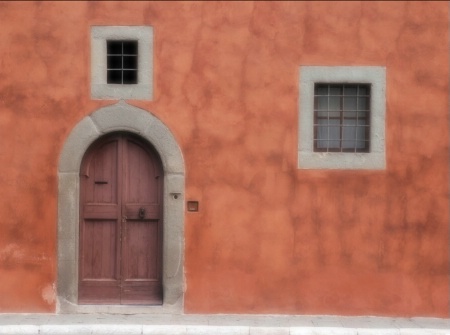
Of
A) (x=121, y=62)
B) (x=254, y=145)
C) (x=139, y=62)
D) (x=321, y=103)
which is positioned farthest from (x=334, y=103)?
(x=121, y=62)

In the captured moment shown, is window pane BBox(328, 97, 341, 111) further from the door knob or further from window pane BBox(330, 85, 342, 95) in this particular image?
the door knob

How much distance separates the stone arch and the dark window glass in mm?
359

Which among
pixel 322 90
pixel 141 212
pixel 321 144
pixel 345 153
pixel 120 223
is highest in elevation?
pixel 322 90

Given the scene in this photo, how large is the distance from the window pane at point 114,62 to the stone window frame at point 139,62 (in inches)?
7.1

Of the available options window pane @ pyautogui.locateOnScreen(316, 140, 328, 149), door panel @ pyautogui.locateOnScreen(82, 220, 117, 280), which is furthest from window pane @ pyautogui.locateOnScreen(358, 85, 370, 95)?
door panel @ pyautogui.locateOnScreen(82, 220, 117, 280)

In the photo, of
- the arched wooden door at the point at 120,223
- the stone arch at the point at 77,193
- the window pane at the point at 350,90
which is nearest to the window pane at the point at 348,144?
the window pane at the point at 350,90

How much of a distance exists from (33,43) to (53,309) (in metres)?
3.04

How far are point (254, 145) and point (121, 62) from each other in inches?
72.1

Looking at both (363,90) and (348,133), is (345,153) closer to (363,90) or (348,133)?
(348,133)

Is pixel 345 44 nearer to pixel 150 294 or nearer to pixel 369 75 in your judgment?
pixel 369 75

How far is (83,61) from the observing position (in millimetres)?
7441

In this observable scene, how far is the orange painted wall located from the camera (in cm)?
743

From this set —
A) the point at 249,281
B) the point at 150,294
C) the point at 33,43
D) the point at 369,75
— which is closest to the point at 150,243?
the point at 150,294

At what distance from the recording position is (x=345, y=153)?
7473 millimetres
